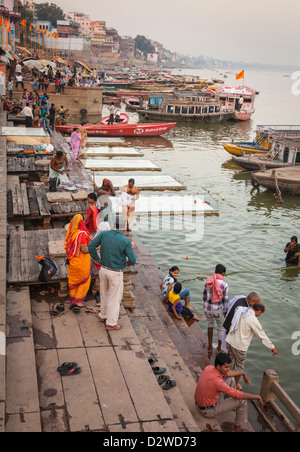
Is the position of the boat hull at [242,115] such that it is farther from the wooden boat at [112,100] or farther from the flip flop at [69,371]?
the flip flop at [69,371]

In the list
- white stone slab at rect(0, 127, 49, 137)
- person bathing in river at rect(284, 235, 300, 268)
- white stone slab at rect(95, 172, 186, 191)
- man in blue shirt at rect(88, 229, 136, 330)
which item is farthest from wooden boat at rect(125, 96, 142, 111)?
man in blue shirt at rect(88, 229, 136, 330)

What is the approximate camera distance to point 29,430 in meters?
4.22

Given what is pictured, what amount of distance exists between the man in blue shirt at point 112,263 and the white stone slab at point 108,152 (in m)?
16.8

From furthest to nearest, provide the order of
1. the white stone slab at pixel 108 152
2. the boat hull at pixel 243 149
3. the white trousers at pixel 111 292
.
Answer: the boat hull at pixel 243 149 < the white stone slab at pixel 108 152 < the white trousers at pixel 111 292

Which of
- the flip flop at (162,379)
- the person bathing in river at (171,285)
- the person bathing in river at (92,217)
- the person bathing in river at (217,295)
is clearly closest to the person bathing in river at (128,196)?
the person bathing in river at (92,217)

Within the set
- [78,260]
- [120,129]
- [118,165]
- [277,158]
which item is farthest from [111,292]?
[120,129]

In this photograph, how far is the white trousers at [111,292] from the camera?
6.00m

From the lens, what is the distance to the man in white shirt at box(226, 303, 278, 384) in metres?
5.74

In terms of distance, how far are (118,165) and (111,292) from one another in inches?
600

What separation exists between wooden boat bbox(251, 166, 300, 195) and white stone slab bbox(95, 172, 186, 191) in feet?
12.5

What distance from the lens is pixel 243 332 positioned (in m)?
5.87

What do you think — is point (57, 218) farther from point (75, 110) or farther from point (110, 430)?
point (75, 110)

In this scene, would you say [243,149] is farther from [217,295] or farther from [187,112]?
[217,295]
